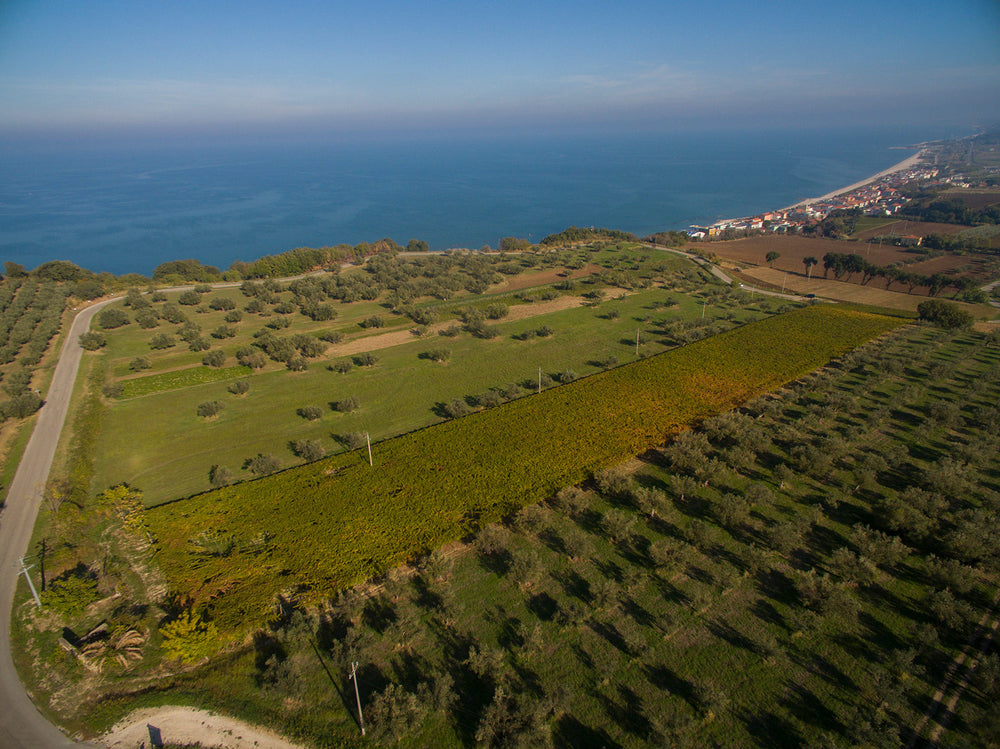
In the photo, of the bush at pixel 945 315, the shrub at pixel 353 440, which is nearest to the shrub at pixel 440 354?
the shrub at pixel 353 440

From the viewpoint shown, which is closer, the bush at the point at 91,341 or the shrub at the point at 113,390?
the shrub at the point at 113,390

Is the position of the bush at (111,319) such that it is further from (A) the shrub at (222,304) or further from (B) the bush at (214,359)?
(B) the bush at (214,359)

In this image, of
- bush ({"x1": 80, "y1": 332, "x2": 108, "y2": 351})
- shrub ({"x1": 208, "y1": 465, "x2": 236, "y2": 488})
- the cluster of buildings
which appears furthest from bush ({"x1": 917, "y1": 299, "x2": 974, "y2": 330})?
bush ({"x1": 80, "y1": 332, "x2": 108, "y2": 351})

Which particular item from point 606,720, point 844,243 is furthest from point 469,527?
point 844,243

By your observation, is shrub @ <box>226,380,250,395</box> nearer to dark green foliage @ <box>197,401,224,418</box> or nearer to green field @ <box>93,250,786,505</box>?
green field @ <box>93,250,786,505</box>

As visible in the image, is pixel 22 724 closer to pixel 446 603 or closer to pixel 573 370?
pixel 446 603

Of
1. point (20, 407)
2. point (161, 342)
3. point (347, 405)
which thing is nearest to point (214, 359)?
point (161, 342)
